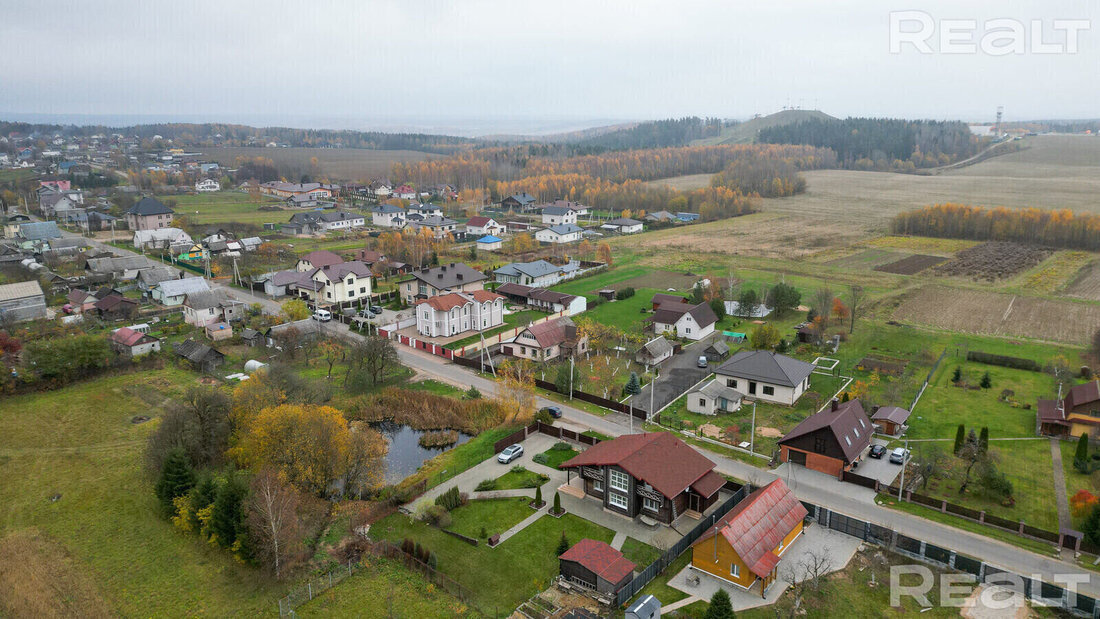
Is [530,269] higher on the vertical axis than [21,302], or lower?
higher

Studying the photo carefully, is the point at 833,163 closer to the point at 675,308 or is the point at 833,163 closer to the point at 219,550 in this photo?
the point at 675,308

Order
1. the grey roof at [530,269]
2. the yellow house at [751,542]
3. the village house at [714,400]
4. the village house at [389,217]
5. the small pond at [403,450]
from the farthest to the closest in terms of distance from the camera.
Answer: the village house at [389,217], the grey roof at [530,269], the village house at [714,400], the small pond at [403,450], the yellow house at [751,542]

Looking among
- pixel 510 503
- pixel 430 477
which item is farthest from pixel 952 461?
pixel 430 477

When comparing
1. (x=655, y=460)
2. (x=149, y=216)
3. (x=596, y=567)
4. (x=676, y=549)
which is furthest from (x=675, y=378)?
(x=149, y=216)

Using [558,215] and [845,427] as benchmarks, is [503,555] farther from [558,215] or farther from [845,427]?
[558,215]

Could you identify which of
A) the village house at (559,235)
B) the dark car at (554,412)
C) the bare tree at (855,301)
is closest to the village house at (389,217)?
the village house at (559,235)

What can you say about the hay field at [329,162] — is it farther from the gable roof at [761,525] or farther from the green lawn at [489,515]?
the gable roof at [761,525]
